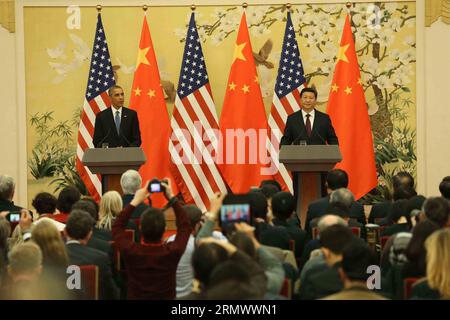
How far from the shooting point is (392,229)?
6855 mm

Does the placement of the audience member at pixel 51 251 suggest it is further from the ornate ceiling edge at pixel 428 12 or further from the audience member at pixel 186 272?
the ornate ceiling edge at pixel 428 12

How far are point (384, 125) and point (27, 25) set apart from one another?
507 centimetres

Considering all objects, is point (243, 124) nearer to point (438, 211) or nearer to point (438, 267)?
point (438, 211)

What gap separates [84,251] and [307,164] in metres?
4.04

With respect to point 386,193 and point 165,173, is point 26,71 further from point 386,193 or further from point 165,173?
point 386,193

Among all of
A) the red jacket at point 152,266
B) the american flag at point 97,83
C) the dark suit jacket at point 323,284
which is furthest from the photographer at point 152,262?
the american flag at point 97,83

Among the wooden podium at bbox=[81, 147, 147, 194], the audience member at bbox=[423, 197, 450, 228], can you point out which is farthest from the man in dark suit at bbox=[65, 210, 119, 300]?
the wooden podium at bbox=[81, 147, 147, 194]

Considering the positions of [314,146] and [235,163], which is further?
[235,163]

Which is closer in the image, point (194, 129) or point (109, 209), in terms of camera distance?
point (109, 209)

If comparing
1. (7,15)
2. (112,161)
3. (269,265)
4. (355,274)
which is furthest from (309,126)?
(355,274)

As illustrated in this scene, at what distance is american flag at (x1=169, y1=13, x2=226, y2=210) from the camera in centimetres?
1248

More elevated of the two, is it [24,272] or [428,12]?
[428,12]

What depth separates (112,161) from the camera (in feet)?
33.9
